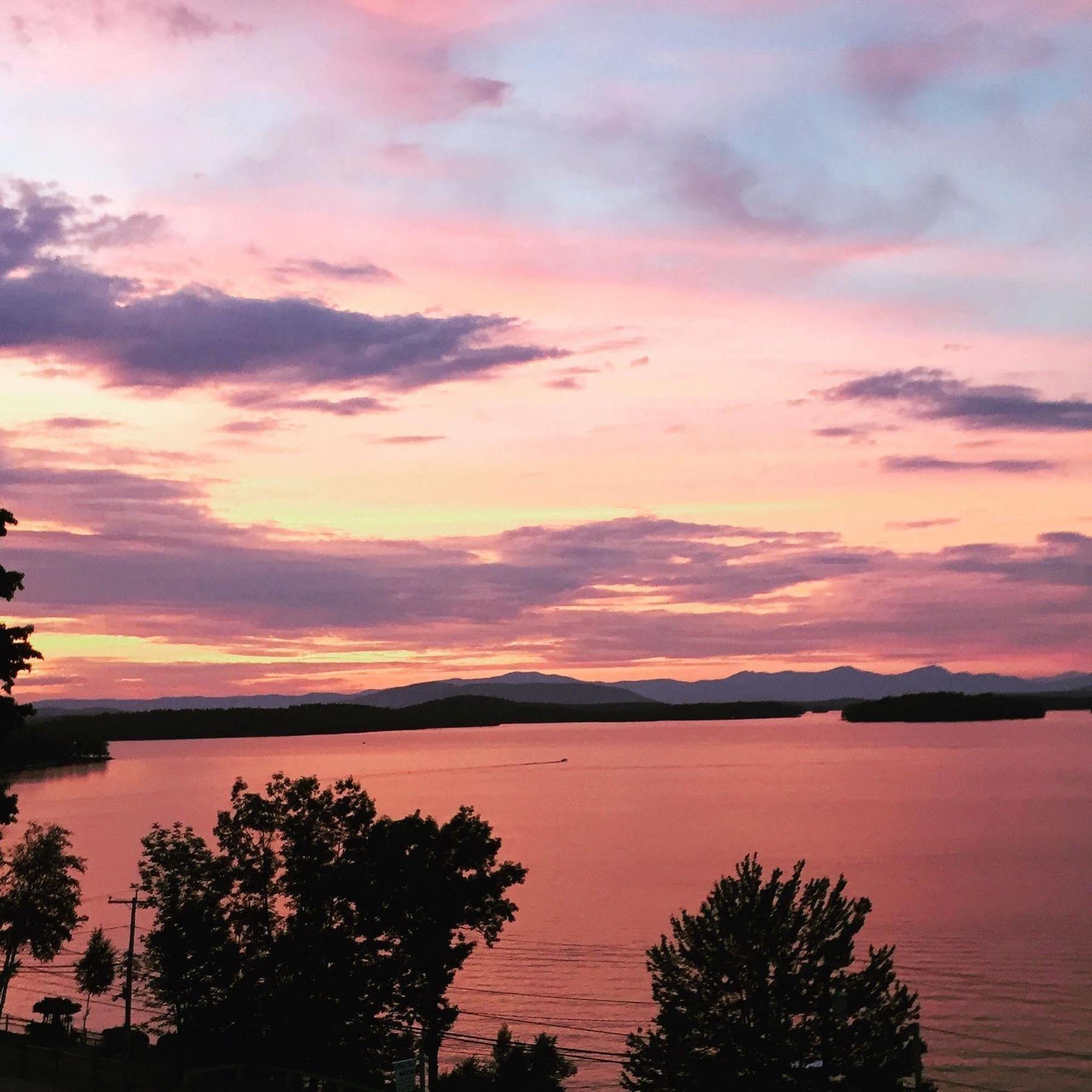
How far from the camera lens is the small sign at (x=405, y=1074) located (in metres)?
40.8

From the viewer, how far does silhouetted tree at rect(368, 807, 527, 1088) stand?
5300cm

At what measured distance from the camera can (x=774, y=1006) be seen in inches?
1801

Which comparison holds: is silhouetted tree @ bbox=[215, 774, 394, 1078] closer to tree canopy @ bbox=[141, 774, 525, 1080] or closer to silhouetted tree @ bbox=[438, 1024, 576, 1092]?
tree canopy @ bbox=[141, 774, 525, 1080]

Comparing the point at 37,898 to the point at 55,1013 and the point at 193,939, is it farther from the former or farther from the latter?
the point at 193,939

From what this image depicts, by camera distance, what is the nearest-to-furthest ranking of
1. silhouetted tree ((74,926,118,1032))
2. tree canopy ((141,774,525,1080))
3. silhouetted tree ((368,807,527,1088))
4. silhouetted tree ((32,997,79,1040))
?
1. silhouetted tree ((368,807,527,1088))
2. tree canopy ((141,774,525,1080))
3. silhouetted tree ((32,997,79,1040))
4. silhouetted tree ((74,926,118,1032))

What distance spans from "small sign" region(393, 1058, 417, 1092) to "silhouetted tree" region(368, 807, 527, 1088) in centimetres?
1039

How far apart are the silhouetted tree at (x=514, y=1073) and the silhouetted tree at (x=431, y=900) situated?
5.06 metres

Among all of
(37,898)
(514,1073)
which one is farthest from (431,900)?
(37,898)

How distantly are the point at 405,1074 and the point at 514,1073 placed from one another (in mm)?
18839

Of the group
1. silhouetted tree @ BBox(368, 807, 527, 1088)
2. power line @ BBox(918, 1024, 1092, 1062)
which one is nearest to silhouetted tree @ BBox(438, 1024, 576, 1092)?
silhouetted tree @ BBox(368, 807, 527, 1088)

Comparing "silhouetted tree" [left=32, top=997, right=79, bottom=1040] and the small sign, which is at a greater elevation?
the small sign

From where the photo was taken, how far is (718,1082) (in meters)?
45.6

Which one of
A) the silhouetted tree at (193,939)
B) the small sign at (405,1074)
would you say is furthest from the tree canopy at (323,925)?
the small sign at (405,1074)

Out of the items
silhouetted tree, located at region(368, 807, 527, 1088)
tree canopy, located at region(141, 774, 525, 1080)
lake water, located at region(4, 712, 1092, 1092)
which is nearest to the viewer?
silhouetted tree, located at region(368, 807, 527, 1088)
